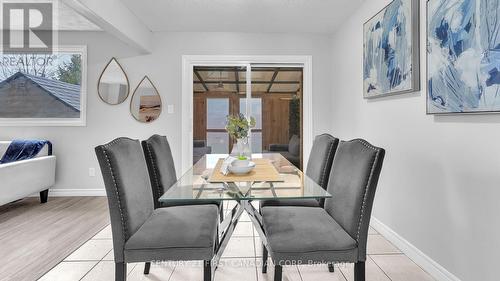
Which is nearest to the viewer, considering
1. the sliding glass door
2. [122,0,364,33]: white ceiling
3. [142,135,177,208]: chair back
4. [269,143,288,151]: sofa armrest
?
[142,135,177,208]: chair back

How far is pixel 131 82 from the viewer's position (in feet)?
12.8

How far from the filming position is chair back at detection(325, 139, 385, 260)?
131cm

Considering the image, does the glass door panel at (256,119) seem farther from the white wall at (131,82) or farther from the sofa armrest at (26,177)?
the sofa armrest at (26,177)

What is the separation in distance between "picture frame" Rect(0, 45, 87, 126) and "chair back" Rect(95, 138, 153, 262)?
293cm

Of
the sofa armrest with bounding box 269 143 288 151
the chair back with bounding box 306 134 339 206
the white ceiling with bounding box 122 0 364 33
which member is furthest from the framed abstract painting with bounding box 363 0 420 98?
the sofa armrest with bounding box 269 143 288 151

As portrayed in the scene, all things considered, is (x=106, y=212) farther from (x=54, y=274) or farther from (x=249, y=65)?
(x=249, y=65)

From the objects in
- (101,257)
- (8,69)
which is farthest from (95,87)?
(101,257)

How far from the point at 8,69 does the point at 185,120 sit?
2.65m

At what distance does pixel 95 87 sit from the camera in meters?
3.95

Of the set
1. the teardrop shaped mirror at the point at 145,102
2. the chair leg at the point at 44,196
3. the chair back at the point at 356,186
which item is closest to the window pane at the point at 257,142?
the teardrop shaped mirror at the point at 145,102

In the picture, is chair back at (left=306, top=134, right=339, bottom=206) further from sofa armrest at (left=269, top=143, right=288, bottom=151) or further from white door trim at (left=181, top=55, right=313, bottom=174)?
sofa armrest at (left=269, top=143, right=288, bottom=151)

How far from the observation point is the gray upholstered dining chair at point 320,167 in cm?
202

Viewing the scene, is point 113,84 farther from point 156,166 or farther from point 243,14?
point 156,166

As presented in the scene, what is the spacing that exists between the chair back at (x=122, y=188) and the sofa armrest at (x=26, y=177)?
239cm
